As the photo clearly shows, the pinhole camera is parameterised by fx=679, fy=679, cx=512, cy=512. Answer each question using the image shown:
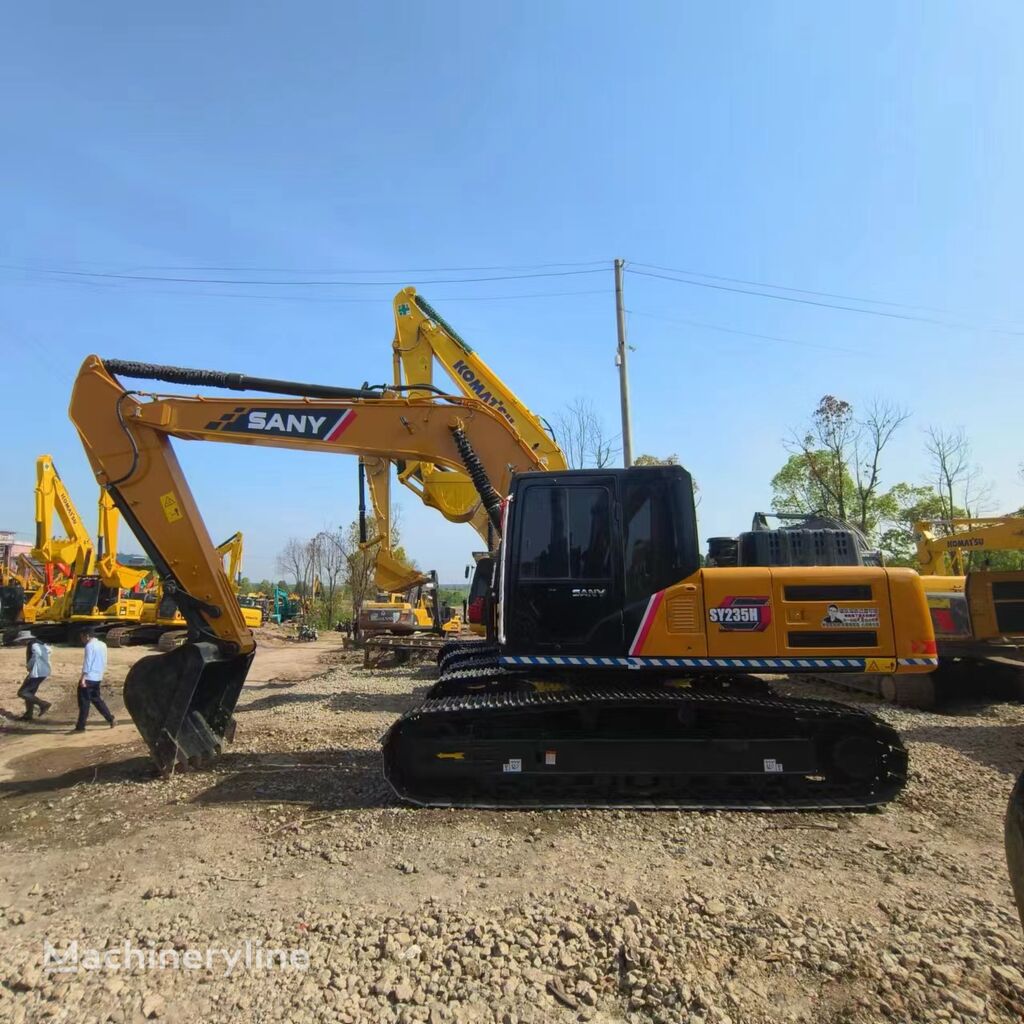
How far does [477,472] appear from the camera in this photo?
7.41 meters

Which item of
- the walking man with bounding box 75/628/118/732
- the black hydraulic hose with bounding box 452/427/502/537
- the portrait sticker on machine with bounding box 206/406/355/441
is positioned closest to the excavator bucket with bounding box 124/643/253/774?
the portrait sticker on machine with bounding box 206/406/355/441

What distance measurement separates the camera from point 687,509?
559cm

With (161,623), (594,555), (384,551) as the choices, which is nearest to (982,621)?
(594,555)

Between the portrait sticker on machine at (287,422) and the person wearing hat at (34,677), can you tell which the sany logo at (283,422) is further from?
the person wearing hat at (34,677)

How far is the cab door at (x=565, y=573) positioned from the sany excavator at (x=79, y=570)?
22.3m

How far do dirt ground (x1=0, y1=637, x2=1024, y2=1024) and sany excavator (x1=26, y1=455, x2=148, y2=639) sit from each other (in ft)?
64.0

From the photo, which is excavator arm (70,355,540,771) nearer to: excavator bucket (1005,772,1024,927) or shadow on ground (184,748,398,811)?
shadow on ground (184,748,398,811)

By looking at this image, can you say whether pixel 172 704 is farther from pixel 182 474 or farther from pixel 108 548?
pixel 108 548

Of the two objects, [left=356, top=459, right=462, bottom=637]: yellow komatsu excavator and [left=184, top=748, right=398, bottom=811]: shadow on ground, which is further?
[left=356, top=459, right=462, bottom=637]: yellow komatsu excavator

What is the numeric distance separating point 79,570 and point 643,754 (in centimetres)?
2453

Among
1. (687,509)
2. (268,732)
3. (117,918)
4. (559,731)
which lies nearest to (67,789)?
(268,732)

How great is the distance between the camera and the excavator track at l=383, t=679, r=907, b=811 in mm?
5434

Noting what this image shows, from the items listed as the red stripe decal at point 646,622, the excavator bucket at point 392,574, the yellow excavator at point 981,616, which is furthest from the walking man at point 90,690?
the yellow excavator at point 981,616

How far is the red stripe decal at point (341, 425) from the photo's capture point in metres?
7.30
